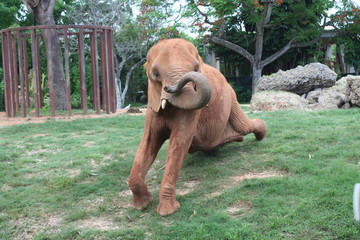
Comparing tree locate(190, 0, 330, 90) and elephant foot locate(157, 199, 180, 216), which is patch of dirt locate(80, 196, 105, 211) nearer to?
elephant foot locate(157, 199, 180, 216)

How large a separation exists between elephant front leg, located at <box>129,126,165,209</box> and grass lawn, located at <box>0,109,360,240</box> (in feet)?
0.43

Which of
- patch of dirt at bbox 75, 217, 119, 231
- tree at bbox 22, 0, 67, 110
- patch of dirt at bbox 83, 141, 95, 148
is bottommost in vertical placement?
patch of dirt at bbox 75, 217, 119, 231

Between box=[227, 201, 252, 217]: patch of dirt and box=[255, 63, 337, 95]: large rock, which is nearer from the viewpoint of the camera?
box=[227, 201, 252, 217]: patch of dirt

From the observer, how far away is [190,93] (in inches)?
141

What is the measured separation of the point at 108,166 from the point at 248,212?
7.57 feet

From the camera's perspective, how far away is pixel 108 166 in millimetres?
5371

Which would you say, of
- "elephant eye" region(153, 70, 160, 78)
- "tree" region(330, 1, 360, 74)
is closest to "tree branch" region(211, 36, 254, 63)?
"tree" region(330, 1, 360, 74)

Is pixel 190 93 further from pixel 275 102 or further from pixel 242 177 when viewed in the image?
pixel 275 102

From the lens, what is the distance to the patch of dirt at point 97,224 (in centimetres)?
364

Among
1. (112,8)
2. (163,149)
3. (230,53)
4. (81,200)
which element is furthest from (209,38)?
(81,200)

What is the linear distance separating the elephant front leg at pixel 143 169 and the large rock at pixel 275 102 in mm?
6812

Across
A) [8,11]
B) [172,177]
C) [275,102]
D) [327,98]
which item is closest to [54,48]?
[275,102]

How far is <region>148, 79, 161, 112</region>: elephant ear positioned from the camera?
12.8ft

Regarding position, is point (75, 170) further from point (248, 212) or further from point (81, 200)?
point (248, 212)
